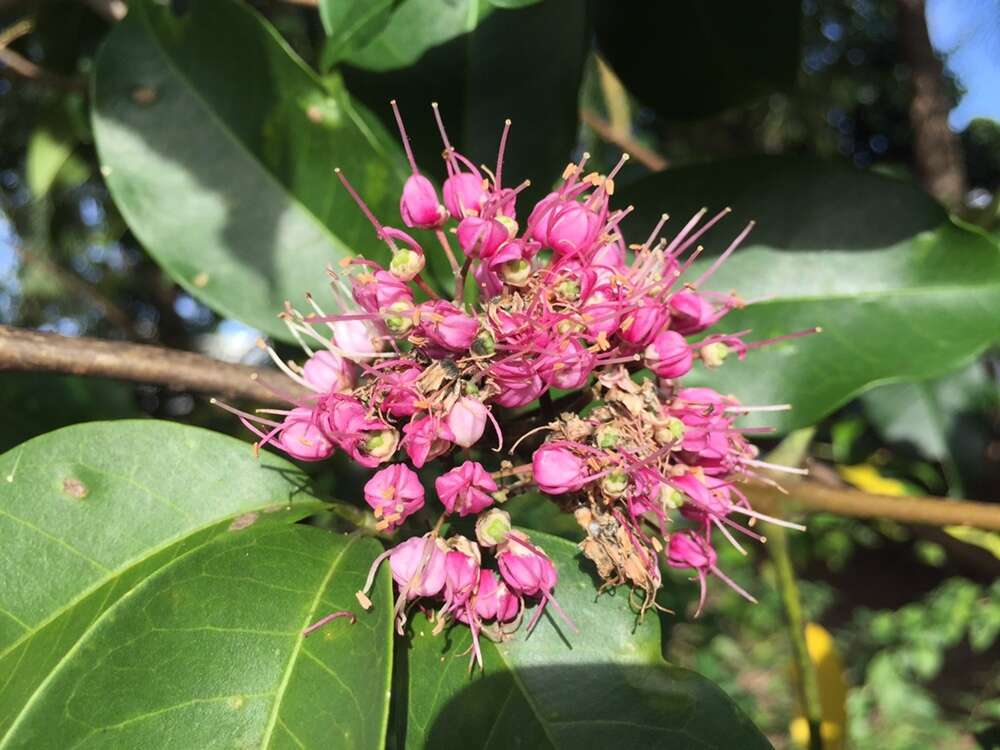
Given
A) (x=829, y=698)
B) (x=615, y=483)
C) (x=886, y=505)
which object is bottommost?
(x=829, y=698)

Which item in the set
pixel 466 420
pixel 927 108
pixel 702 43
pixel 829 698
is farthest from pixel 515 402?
pixel 927 108

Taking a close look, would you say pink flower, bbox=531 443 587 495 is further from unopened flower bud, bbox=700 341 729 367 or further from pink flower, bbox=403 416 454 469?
unopened flower bud, bbox=700 341 729 367

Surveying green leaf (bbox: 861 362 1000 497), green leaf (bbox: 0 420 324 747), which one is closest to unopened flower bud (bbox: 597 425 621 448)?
green leaf (bbox: 0 420 324 747)

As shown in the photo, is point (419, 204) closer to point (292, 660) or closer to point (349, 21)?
point (349, 21)

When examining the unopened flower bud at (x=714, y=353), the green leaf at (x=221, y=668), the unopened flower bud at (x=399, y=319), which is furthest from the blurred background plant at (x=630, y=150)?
the green leaf at (x=221, y=668)

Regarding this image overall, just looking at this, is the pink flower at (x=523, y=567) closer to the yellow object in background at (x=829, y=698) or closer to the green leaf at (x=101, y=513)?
the green leaf at (x=101, y=513)

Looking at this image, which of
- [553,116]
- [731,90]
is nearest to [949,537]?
[731,90]
